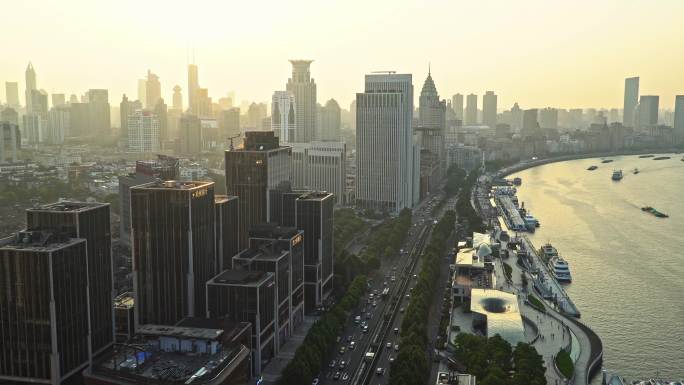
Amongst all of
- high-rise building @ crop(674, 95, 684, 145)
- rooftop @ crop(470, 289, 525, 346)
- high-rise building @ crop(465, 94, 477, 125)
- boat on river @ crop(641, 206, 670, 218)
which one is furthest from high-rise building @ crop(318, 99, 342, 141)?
rooftop @ crop(470, 289, 525, 346)

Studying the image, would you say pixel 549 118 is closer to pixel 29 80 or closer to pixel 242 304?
pixel 29 80

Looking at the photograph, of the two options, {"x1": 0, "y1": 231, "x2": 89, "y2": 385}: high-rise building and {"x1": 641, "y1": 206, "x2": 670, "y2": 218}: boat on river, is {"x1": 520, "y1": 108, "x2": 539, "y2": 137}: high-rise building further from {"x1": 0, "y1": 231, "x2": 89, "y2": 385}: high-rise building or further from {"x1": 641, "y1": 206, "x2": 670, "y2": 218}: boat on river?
{"x1": 0, "y1": 231, "x2": 89, "y2": 385}: high-rise building

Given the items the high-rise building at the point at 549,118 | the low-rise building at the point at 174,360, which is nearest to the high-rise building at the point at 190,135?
the low-rise building at the point at 174,360

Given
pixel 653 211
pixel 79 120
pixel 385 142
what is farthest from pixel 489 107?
pixel 385 142

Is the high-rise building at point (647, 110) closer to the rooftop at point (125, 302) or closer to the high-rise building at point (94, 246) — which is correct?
the rooftop at point (125, 302)

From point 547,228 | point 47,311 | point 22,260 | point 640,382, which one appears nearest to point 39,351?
point 47,311
